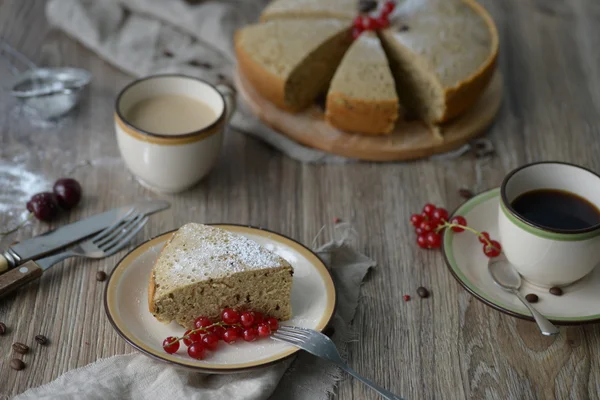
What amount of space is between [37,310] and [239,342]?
2.34ft

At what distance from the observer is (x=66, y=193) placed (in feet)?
8.92

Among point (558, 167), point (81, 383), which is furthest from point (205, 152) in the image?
point (558, 167)

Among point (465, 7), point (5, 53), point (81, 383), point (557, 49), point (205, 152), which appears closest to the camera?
point (81, 383)

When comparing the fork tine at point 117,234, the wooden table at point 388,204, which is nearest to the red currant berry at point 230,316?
the wooden table at point 388,204

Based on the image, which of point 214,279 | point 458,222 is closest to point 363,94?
point 458,222

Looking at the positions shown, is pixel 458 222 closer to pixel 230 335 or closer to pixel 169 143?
pixel 230 335

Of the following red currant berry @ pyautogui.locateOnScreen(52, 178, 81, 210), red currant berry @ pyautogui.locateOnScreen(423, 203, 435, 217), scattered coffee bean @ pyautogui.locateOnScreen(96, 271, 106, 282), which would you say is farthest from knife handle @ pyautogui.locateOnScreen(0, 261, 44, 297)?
red currant berry @ pyautogui.locateOnScreen(423, 203, 435, 217)

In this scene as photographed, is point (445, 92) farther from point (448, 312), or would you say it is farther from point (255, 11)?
point (255, 11)

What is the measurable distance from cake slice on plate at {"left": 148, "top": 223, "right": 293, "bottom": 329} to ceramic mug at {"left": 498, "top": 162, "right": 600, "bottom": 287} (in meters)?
0.73

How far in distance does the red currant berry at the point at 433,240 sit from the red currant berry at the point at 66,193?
1353 mm

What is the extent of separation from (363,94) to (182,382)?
1.43 metres

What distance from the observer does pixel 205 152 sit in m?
2.75

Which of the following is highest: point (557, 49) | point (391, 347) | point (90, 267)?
point (90, 267)

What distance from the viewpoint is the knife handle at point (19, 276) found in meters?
2.27
